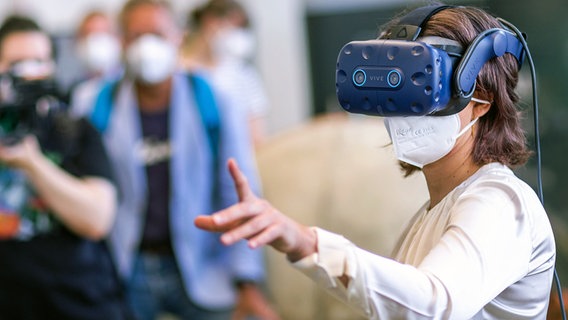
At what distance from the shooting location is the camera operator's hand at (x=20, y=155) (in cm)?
204

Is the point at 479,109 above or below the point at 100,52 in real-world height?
above

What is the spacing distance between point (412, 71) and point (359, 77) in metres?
0.05

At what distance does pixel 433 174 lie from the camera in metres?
1.07

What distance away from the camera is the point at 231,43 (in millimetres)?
3561

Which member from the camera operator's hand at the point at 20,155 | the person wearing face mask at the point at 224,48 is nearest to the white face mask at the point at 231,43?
the person wearing face mask at the point at 224,48

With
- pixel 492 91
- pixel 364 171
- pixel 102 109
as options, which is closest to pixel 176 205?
pixel 102 109

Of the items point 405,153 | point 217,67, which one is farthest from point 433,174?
point 217,67

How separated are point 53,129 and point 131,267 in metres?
0.33

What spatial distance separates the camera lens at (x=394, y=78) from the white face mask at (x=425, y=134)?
0.06 m

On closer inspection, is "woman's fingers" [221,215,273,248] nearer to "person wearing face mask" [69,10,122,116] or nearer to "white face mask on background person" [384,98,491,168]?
"white face mask on background person" [384,98,491,168]

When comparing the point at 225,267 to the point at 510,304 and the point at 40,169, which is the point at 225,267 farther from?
the point at 510,304

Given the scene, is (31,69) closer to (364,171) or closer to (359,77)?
(364,171)

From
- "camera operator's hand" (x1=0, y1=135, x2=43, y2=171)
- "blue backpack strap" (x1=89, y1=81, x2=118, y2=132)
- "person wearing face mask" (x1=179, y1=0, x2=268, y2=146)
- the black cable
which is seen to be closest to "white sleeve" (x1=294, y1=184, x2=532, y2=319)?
the black cable

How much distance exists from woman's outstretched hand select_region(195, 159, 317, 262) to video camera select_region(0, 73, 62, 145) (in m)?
1.17
